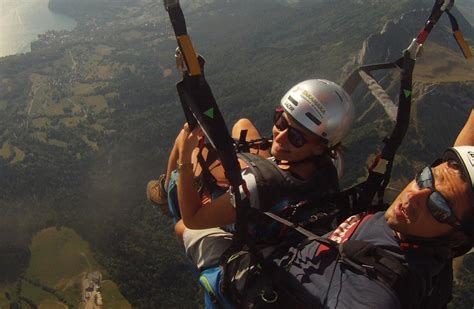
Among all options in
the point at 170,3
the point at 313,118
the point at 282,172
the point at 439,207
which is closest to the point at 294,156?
the point at 282,172

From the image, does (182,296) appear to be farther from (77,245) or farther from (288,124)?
(288,124)

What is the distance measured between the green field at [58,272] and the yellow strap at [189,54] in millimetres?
74041

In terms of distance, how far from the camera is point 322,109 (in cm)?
475

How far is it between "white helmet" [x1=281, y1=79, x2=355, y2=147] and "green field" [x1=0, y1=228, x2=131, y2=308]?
72674mm

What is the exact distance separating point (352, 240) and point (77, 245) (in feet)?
284

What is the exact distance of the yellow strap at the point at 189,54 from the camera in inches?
118

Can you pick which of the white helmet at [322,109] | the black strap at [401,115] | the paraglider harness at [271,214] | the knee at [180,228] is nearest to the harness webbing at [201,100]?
the paraglider harness at [271,214]

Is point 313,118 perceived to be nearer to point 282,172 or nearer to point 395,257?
point 282,172

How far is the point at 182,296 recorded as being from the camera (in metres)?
71.8

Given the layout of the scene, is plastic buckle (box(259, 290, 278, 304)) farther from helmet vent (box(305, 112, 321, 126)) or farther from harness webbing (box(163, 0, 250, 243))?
helmet vent (box(305, 112, 321, 126))

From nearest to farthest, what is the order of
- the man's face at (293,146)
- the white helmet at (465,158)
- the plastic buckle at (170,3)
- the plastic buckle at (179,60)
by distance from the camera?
1. the plastic buckle at (170,3)
2. the plastic buckle at (179,60)
3. the white helmet at (465,158)
4. the man's face at (293,146)

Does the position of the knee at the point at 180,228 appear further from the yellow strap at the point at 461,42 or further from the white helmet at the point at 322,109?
the yellow strap at the point at 461,42

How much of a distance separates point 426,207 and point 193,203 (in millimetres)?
2099

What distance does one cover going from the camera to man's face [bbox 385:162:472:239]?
338cm
